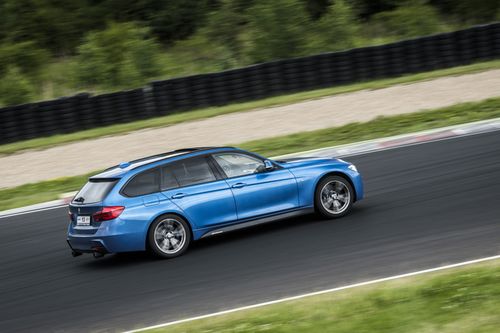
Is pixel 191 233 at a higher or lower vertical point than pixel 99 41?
lower

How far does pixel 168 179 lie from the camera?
10688 millimetres

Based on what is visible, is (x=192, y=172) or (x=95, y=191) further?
(x=192, y=172)

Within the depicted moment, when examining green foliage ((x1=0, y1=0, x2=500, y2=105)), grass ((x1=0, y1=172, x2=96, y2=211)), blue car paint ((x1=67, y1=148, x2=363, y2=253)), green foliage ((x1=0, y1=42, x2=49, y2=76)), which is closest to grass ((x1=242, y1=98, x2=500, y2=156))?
grass ((x1=0, y1=172, x2=96, y2=211))

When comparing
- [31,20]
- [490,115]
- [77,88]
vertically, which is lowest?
[490,115]

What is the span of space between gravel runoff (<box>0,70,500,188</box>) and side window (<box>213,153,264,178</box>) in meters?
9.08

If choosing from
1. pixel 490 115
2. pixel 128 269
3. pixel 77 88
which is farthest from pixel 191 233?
pixel 77 88

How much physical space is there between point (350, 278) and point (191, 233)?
2873 millimetres

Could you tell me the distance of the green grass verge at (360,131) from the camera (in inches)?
723

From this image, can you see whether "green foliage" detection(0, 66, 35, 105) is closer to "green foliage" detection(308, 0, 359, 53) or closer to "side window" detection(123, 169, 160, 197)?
"green foliage" detection(308, 0, 359, 53)

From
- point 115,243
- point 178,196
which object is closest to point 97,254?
point 115,243

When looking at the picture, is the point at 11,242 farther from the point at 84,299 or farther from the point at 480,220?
the point at 480,220

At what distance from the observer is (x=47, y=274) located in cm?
1066

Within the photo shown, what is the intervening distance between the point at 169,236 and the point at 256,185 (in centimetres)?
139

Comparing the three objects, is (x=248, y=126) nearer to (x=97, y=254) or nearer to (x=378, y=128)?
(x=378, y=128)
